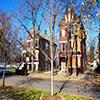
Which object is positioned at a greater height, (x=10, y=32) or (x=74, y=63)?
(x=10, y=32)

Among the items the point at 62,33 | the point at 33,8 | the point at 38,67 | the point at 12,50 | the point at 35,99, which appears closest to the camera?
the point at 35,99

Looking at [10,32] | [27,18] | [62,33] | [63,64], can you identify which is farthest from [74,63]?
[10,32]

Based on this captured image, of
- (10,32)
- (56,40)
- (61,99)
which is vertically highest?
(10,32)

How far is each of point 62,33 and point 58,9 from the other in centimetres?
1407

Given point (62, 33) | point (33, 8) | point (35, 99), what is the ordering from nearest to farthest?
1. point (35, 99)
2. point (33, 8)
3. point (62, 33)

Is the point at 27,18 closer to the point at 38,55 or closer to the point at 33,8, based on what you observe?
the point at 33,8

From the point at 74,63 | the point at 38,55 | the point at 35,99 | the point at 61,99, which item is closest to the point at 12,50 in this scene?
the point at 35,99

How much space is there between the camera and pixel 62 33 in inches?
867

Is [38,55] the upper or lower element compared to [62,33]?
lower

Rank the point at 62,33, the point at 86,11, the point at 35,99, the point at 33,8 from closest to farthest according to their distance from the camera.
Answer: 1. the point at 86,11
2. the point at 35,99
3. the point at 33,8
4. the point at 62,33

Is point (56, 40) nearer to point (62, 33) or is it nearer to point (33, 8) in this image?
point (33, 8)

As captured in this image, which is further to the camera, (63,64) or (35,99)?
(63,64)

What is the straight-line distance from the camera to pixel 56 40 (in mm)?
9070

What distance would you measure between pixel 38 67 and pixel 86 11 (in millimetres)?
22547
